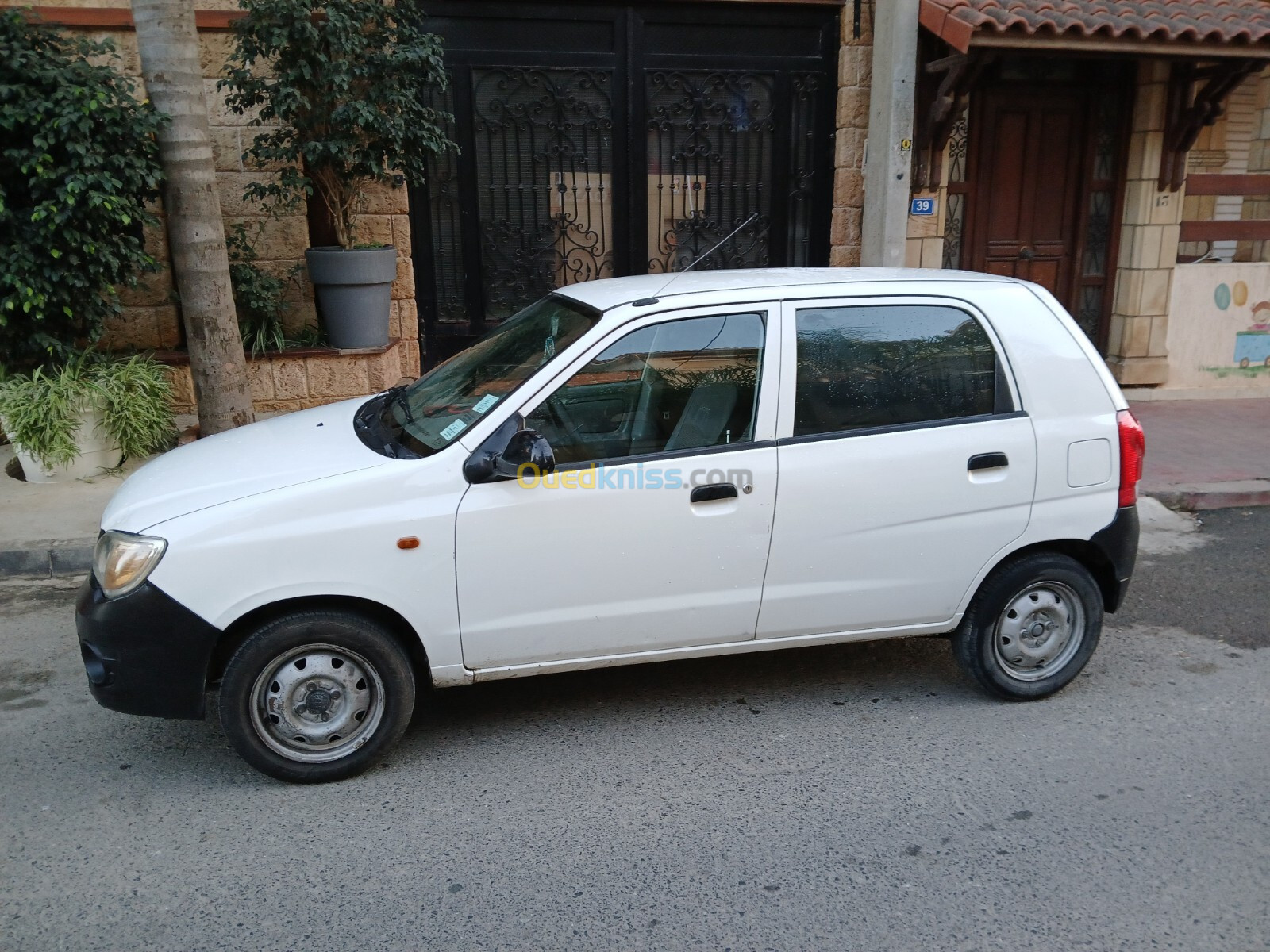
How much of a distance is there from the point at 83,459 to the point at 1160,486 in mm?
7571

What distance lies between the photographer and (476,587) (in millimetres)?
3707

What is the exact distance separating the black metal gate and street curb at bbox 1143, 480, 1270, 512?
4188mm

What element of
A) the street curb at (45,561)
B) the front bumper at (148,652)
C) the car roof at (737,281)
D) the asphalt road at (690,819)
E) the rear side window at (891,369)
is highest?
the car roof at (737,281)

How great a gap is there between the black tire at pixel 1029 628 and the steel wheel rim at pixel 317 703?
7.86ft

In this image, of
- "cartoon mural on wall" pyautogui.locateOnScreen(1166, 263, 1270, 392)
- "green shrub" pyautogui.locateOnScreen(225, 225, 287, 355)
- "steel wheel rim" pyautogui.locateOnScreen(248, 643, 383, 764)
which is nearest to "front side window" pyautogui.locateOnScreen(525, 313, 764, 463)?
"steel wheel rim" pyautogui.locateOnScreen(248, 643, 383, 764)

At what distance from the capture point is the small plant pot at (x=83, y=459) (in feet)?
23.4

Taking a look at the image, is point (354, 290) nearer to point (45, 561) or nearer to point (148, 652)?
point (45, 561)

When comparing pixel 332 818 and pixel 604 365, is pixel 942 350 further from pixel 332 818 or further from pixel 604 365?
pixel 332 818

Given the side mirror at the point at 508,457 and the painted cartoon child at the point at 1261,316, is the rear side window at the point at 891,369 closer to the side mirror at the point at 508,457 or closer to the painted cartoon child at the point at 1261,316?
the side mirror at the point at 508,457

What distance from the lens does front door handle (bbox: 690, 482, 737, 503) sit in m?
3.84

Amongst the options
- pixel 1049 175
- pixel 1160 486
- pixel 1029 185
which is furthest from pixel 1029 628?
pixel 1049 175

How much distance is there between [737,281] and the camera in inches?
165

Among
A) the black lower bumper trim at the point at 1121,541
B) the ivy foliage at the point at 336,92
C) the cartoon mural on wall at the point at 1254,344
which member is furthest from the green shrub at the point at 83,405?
the cartoon mural on wall at the point at 1254,344

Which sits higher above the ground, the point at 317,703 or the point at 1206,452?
the point at 317,703
